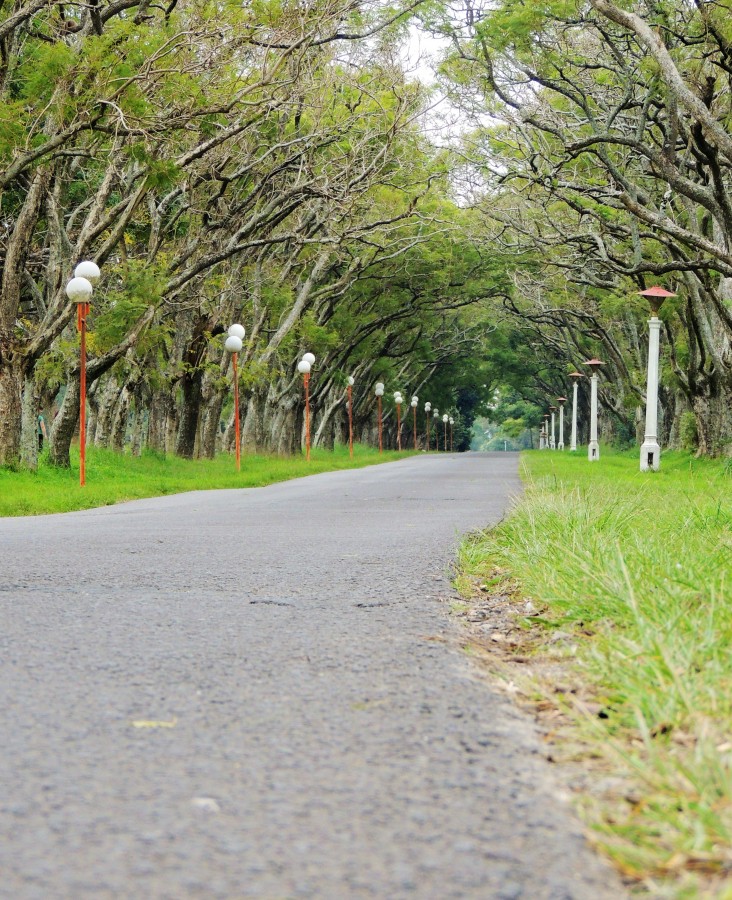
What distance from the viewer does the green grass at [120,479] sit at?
14016 millimetres

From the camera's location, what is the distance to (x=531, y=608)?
5445 millimetres

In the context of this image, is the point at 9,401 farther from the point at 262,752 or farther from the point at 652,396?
the point at 262,752

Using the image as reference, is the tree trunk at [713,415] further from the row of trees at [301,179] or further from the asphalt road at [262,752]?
the asphalt road at [262,752]

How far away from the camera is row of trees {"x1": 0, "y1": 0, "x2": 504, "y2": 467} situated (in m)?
15.4

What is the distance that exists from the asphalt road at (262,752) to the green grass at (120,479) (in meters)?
7.88

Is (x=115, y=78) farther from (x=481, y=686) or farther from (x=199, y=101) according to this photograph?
(x=481, y=686)

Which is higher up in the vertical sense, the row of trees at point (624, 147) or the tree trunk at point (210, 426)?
the row of trees at point (624, 147)

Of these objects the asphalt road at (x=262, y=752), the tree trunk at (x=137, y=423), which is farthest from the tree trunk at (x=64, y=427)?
the asphalt road at (x=262, y=752)

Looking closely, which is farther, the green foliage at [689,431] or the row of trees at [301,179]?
the green foliage at [689,431]

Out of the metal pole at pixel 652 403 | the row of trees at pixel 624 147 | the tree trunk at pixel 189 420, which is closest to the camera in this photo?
the row of trees at pixel 624 147

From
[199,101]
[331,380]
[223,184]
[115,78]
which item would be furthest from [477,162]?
[331,380]

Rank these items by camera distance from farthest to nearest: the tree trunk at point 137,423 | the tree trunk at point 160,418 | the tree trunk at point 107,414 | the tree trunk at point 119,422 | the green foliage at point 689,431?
the tree trunk at point 160,418 < the green foliage at point 689,431 < the tree trunk at point 137,423 < the tree trunk at point 119,422 < the tree trunk at point 107,414

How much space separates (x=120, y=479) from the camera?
19734 millimetres

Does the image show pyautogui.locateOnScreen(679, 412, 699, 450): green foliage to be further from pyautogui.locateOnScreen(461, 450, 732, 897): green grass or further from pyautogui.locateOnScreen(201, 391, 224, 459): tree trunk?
pyautogui.locateOnScreen(461, 450, 732, 897): green grass
